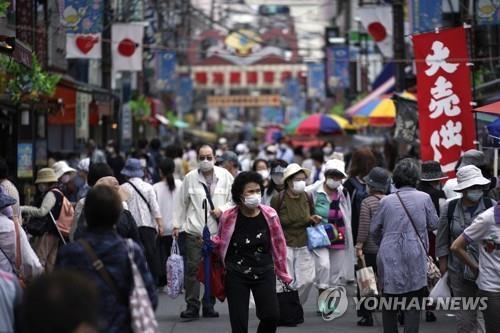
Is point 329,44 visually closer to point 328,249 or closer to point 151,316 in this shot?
point 328,249

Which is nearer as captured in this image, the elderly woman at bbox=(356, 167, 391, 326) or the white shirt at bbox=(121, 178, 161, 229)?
the elderly woman at bbox=(356, 167, 391, 326)

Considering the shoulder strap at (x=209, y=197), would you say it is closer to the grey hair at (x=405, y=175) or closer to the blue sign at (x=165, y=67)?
the grey hair at (x=405, y=175)

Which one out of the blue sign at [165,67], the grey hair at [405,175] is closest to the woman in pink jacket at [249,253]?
the grey hair at [405,175]

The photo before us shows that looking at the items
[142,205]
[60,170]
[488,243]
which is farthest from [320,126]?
[488,243]

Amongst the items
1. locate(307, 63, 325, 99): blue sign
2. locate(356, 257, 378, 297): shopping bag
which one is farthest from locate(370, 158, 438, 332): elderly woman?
locate(307, 63, 325, 99): blue sign

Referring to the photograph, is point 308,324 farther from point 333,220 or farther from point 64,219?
point 64,219

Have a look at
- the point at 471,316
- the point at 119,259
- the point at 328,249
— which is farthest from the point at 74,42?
the point at 119,259

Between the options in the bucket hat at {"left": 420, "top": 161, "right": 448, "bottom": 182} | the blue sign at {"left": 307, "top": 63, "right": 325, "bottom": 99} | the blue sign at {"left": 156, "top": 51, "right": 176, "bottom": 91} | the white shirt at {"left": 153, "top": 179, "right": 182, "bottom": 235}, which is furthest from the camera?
the blue sign at {"left": 307, "top": 63, "right": 325, "bottom": 99}

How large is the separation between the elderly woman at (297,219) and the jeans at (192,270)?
0.99 meters

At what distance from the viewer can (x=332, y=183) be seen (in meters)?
12.0

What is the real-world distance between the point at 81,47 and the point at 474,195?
16324 mm

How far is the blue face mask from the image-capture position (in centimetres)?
889

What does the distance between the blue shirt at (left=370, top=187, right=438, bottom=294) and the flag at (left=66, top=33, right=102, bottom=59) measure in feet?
51.1

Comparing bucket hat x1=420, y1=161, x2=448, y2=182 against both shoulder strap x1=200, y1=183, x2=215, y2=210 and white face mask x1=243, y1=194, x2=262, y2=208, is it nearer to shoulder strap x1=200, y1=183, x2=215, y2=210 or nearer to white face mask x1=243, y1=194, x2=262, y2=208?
shoulder strap x1=200, y1=183, x2=215, y2=210
